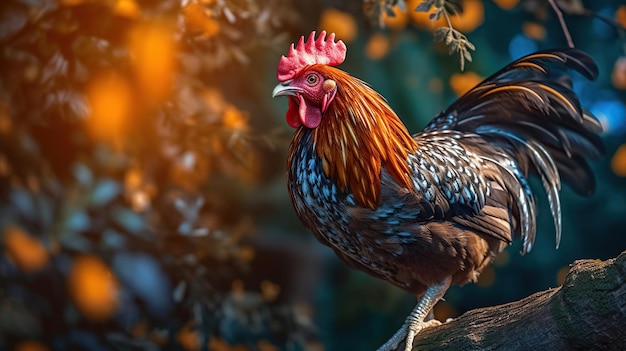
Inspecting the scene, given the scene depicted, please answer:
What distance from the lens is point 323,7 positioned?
2.19 m

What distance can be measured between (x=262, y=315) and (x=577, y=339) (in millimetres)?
1295

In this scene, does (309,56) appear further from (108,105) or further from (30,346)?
(30,346)

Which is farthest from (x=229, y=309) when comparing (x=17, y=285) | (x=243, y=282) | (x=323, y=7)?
(x=323, y=7)

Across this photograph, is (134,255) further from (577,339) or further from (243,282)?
(577,339)

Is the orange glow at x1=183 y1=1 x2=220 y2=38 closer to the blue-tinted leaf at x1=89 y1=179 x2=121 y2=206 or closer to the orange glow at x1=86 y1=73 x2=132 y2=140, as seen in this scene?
the orange glow at x1=86 y1=73 x2=132 y2=140

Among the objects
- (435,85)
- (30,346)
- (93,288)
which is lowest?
(30,346)

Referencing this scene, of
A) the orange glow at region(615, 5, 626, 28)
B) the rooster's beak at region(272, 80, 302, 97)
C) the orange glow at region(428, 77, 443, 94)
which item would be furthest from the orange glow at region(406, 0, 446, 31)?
the rooster's beak at region(272, 80, 302, 97)

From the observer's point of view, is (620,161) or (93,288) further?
(93,288)

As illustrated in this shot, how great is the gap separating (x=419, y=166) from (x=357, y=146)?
15cm

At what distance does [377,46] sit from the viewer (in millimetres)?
2182

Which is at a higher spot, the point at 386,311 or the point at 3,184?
the point at 3,184

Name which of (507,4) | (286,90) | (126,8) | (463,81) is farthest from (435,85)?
(126,8)

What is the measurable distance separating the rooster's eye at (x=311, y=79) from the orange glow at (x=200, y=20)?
3.12 feet

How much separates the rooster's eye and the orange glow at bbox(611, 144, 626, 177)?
1.14 metres
